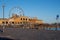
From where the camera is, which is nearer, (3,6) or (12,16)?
(3,6)

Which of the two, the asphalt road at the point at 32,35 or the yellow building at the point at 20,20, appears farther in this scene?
the yellow building at the point at 20,20

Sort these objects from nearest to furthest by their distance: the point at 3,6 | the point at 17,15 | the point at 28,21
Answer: the point at 3,6 → the point at 28,21 → the point at 17,15

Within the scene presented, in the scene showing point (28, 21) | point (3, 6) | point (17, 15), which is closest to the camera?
point (3, 6)

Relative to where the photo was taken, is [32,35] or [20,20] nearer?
[32,35]

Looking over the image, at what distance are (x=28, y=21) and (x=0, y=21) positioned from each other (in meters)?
19.0

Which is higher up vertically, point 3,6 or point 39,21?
point 3,6

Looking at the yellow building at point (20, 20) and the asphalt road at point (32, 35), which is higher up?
the yellow building at point (20, 20)

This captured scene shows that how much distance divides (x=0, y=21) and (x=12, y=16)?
8.39 meters

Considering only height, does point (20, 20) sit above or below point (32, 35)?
above

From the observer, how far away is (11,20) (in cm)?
11325

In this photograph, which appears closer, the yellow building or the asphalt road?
the asphalt road

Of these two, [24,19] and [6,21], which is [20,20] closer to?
[24,19]

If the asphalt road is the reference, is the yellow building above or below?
above

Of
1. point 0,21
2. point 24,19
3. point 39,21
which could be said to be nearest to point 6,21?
point 0,21
